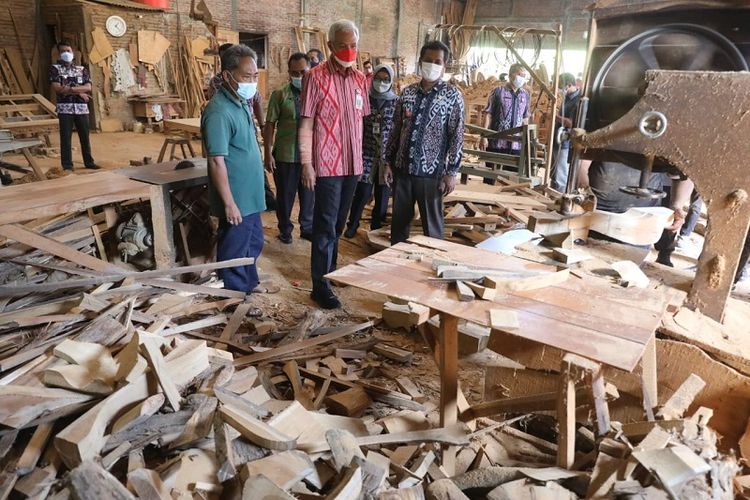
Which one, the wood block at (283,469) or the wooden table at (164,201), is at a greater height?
the wooden table at (164,201)

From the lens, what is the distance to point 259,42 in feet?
46.5

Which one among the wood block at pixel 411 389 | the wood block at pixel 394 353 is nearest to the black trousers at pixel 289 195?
the wood block at pixel 394 353

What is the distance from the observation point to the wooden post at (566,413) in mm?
1782

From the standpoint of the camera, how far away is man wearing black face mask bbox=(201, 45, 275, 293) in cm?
340

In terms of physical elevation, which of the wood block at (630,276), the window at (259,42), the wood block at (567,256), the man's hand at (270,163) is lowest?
the wood block at (630,276)

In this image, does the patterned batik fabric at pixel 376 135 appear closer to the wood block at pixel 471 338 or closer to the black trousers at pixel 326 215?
the black trousers at pixel 326 215

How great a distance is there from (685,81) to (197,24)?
42.2ft

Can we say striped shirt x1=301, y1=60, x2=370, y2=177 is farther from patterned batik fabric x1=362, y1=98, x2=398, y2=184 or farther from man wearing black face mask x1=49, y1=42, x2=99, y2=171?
man wearing black face mask x1=49, y1=42, x2=99, y2=171

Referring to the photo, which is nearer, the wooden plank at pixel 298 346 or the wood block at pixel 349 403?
the wood block at pixel 349 403

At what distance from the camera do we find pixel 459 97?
390 centimetres

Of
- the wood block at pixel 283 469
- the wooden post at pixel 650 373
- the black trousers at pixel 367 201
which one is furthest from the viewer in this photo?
the black trousers at pixel 367 201

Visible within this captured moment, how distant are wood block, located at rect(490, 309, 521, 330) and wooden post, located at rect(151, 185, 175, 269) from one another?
2.85 metres

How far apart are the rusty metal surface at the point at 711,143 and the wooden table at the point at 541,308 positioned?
0.42 m

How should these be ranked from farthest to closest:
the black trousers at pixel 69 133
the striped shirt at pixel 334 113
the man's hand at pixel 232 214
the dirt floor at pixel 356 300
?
1. the black trousers at pixel 69 133
2. the striped shirt at pixel 334 113
3. the man's hand at pixel 232 214
4. the dirt floor at pixel 356 300
